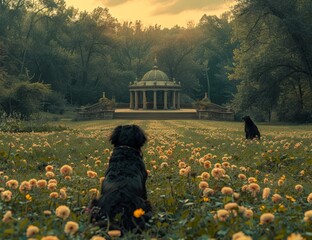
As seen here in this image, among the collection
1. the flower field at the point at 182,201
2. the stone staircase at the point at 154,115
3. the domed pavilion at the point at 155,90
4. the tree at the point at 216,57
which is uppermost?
the tree at the point at 216,57

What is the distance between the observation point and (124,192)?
13.1 ft

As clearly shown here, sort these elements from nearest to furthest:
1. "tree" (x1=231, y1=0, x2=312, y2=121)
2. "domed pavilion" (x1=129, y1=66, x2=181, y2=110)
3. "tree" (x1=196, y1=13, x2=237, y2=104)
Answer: "tree" (x1=231, y1=0, x2=312, y2=121) < "domed pavilion" (x1=129, y1=66, x2=181, y2=110) < "tree" (x1=196, y1=13, x2=237, y2=104)

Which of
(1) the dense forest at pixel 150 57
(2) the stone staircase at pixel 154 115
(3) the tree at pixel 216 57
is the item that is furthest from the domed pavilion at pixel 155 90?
(3) the tree at pixel 216 57

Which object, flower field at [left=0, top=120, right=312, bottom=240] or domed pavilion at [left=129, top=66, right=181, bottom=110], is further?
domed pavilion at [left=129, top=66, right=181, bottom=110]

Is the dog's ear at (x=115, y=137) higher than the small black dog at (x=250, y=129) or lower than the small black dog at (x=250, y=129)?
higher

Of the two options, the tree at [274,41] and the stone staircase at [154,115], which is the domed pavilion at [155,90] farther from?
the tree at [274,41]

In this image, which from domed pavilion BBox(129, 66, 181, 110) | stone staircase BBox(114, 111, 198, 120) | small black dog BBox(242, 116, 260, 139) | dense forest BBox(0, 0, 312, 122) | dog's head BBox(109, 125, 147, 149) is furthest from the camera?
domed pavilion BBox(129, 66, 181, 110)

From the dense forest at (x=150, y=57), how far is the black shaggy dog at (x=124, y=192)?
2339 cm

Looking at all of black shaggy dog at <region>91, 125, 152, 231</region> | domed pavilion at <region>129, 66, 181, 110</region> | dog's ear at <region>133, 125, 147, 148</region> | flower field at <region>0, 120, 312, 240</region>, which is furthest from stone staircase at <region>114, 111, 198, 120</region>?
black shaggy dog at <region>91, 125, 152, 231</region>

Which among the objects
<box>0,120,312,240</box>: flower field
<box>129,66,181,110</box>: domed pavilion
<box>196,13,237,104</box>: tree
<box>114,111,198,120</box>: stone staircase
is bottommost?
<box>0,120,312,240</box>: flower field

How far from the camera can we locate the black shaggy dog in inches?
149

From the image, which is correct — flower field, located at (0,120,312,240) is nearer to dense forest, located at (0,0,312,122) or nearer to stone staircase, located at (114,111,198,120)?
dense forest, located at (0,0,312,122)

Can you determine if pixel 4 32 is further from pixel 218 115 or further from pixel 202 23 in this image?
pixel 202 23

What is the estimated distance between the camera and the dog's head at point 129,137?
525 centimetres
